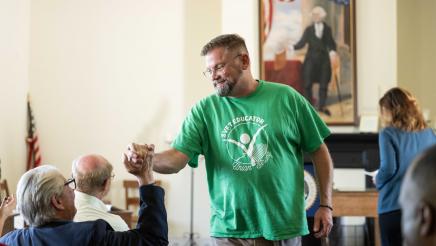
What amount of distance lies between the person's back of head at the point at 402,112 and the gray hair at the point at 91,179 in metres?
1.93

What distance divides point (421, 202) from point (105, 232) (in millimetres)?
1264

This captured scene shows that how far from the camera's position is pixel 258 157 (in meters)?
2.43

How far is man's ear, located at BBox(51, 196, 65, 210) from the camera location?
1.97m

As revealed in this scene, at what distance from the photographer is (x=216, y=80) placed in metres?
2.54

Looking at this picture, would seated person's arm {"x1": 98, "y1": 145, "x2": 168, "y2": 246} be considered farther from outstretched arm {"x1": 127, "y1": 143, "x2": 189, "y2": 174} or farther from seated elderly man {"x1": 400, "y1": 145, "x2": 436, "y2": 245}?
seated elderly man {"x1": 400, "y1": 145, "x2": 436, "y2": 245}

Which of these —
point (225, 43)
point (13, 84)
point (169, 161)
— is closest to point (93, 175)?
point (169, 161)

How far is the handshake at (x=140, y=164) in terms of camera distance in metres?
1.93

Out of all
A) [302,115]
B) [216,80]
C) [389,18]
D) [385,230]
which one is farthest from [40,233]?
[389,18]

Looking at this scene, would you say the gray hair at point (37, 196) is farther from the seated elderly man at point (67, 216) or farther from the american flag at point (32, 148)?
the american flag at point (32, 148)

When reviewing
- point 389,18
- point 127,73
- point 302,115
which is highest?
point 389,18

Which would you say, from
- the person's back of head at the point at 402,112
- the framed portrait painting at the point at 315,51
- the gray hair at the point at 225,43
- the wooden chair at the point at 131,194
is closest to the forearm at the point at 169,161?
the gray hair at the point at 225,43

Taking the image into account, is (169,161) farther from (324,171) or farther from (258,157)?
(324,171)

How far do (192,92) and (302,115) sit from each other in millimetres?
5302

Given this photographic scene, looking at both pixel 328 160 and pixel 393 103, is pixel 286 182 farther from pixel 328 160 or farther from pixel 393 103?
pixel 393 103
